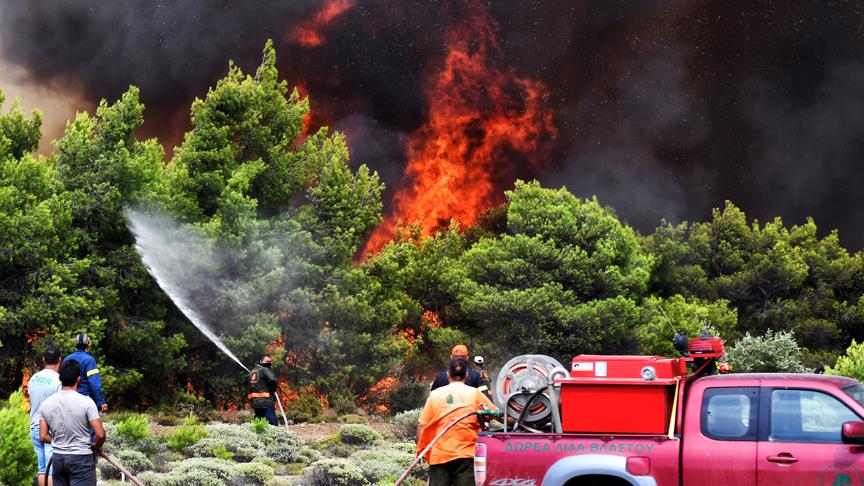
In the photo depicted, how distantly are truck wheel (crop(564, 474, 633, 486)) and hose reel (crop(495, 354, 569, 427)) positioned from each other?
63 cm

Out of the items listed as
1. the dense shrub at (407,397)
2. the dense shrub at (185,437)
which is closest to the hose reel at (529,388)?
the dense shrub at (185,437)

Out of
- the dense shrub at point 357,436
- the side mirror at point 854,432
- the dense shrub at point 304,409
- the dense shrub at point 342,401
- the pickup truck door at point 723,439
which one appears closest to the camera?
the side mirror at point 854,432

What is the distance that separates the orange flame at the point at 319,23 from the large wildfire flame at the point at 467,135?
954 centimetres

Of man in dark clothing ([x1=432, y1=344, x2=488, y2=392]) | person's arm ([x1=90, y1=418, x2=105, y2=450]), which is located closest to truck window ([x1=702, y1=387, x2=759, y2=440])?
man in dark clothing ([x1=432, y1=344, x2=488, y2=392])

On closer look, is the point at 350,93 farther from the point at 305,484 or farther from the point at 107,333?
the point at 305,484

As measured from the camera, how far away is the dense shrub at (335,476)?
629 inches

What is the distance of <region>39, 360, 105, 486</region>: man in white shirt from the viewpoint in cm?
945

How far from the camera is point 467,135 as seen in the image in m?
80.5

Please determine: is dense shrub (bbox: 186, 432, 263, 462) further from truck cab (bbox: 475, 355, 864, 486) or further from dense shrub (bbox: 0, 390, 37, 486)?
truck cab (bbox: 475, 355, 864, 486)

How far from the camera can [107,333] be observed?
32.9 meters

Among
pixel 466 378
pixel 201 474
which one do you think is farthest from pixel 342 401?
pixel 466 378

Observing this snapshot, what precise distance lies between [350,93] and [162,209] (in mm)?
47305

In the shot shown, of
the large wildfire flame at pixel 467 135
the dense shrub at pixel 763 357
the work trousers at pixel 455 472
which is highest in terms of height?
the large wildfire flame at pixel 467 135

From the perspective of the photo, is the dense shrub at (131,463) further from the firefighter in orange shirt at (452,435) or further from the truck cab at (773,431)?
the truck cab at (773,431)
